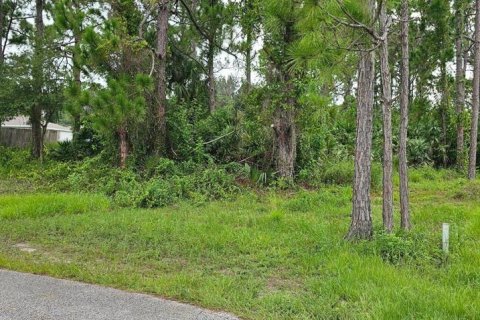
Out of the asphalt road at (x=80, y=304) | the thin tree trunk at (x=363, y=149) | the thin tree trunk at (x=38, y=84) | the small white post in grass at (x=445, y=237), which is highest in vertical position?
the thin tree trunk at (x=38, y=84)

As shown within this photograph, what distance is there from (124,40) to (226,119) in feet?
11.4

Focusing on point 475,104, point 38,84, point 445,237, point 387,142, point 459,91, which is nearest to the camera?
point 445,237

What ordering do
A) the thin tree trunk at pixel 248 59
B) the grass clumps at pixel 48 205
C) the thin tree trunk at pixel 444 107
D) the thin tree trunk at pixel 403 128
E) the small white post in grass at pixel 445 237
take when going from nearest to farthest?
1. the small white post in grass at pixel 445 237
2. the thin tree trunk at pixel 403 128
3. the grass clumps at pixel 48 205
4. the thin tree trunk at pixel 248 59
5. the thin tree trunk at pixel 444 107

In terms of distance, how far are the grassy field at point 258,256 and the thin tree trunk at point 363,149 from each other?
1.09 feet

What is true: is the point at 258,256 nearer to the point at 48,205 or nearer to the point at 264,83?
the point at 48,205

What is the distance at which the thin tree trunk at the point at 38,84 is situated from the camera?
1398cm

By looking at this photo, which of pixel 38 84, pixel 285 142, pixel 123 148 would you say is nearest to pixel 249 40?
pixel 285 142

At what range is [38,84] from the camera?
14.0m

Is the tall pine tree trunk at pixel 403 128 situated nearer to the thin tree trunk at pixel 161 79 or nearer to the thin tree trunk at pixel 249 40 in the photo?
the thin tree trunk at pixel 249 40

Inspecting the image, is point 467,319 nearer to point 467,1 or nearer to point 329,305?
point 329,305

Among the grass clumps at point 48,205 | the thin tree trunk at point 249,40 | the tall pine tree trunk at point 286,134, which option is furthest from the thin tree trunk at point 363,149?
the thin tree trunk at point 249,40

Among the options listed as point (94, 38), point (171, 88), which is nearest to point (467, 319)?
point (94, 38)

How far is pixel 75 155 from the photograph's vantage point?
1399cm

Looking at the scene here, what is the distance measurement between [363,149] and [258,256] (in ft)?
6.06
